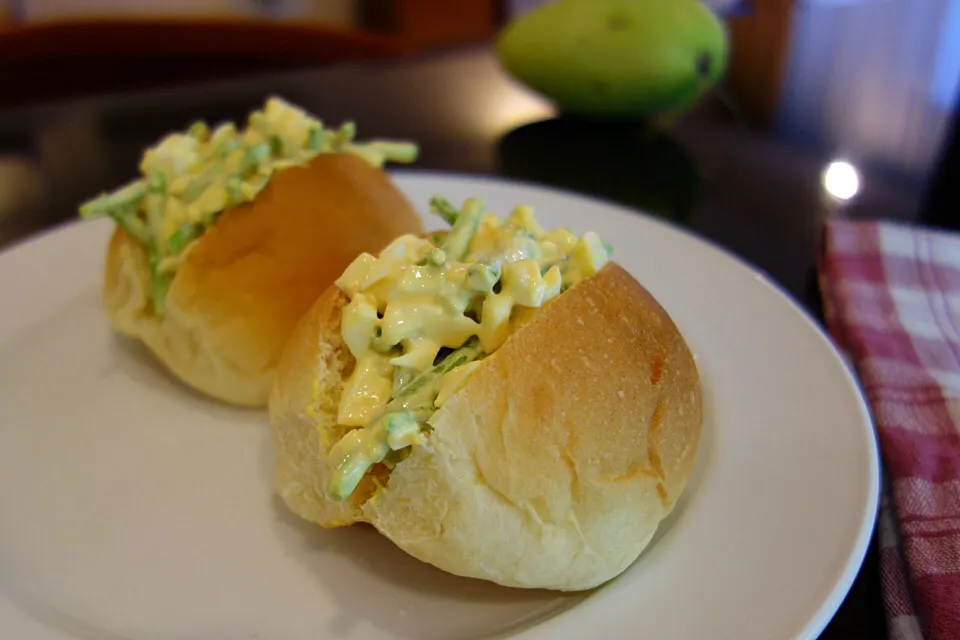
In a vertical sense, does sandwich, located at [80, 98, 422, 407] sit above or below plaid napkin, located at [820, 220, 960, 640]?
above

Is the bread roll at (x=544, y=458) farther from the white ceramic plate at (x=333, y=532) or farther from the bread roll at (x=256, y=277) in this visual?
the bread roll at (x=256, y=277)

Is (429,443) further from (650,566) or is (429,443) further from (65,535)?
(65,535)

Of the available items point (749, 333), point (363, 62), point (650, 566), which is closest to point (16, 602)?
point (650, 566)

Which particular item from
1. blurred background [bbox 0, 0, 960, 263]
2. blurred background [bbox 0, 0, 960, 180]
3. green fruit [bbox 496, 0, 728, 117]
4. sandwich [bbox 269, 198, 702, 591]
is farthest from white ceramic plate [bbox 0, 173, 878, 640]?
blurred background [bbox 0, 0, 960, 180]

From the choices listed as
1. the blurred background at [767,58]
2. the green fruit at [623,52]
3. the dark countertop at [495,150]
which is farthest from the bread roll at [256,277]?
the blurred background at [767,58]

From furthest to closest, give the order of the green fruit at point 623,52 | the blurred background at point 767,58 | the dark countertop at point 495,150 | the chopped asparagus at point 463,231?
the blurred background at point 767,58 → the green fruit at point 623,52 → the dark countertop at point 495,150 → the chopped asparagus at point 463,231

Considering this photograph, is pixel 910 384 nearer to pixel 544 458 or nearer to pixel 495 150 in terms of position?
pixel 544 458

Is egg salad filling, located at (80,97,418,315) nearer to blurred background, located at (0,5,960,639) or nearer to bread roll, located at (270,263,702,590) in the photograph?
bread roll, located at (270,263,702,590)
